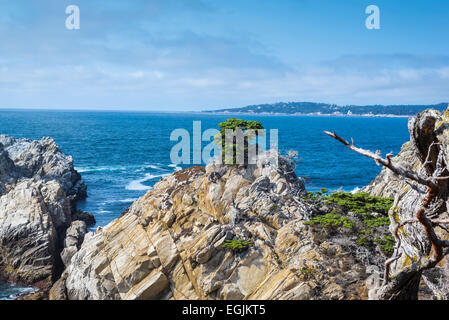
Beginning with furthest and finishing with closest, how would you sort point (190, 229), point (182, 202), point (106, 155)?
point (106, 155) → point (182, 202) → point (190, 229)

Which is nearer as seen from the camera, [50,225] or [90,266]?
[90,266]

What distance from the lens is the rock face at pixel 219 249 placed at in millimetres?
18578

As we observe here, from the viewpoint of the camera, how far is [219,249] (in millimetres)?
21672

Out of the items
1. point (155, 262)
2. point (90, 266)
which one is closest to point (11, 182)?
point (90, 266)

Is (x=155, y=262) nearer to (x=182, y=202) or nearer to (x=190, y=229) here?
(x=190, y=229)

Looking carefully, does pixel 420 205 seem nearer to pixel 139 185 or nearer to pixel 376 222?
pixel 376 222

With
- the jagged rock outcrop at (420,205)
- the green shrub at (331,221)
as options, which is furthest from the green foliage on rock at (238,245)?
the jagged rock outcrop at (420,205)

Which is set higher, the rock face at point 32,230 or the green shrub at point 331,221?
the green shrub at point 331,221

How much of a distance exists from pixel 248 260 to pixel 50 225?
2458 centimetres

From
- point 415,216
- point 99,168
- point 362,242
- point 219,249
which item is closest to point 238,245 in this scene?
point 219,249

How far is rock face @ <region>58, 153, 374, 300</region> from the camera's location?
1858 centimetres

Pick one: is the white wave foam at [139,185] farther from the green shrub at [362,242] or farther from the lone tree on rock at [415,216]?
the lone tree on rock at [415,216]

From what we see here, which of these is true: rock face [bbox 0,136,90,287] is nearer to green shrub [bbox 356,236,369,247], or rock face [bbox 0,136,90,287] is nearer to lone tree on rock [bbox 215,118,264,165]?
lone tree on rock [bbox 215,118,264,165]
